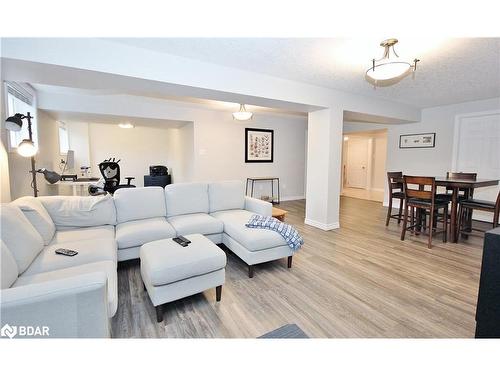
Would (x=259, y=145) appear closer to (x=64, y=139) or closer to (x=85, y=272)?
(x=64, y=139)

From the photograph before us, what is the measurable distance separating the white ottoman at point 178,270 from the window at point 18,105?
7.49ft

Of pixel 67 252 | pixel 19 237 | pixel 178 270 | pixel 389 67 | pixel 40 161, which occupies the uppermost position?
pixel 389 67

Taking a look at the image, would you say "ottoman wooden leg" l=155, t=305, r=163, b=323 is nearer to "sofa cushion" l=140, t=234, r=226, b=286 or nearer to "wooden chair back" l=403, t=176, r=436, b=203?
"sofa cushion" l=140, t=234, r=226, b=286

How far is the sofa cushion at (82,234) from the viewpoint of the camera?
2.11 metres

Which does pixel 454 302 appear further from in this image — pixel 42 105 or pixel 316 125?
pixel 42 105

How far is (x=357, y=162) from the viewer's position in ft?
29.8

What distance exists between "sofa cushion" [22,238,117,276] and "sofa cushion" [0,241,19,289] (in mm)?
140

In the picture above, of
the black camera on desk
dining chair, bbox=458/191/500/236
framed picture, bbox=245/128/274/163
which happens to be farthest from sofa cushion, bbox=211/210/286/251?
the black camera on desk

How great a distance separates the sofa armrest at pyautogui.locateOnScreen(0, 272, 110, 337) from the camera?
3.26ft

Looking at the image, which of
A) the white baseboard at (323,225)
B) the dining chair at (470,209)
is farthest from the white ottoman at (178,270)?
the dining chair at (470,209)

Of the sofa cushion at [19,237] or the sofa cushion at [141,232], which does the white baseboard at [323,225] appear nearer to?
the sofa cushion at [141,232]

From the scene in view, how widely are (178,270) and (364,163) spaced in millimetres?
8644

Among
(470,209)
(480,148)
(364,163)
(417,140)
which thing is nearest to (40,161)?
(470,209)
